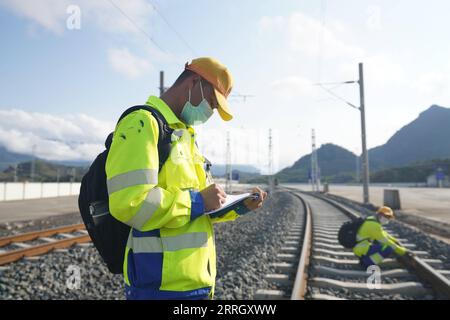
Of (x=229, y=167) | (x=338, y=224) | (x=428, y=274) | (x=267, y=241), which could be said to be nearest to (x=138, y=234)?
(x=428, y=274)

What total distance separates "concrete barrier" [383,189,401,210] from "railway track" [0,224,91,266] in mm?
15556

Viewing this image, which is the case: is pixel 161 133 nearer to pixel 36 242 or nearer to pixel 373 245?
pixel 373 245

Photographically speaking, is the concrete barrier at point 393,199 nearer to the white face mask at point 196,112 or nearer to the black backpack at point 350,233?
the black backpack at point 350,233

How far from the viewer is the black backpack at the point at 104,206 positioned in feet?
5.51

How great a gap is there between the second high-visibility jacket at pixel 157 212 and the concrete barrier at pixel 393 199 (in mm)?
18457

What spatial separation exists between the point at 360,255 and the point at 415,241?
11.0 ft

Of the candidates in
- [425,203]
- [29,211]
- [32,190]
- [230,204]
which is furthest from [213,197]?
[32,190]

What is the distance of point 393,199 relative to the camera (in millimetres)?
18031

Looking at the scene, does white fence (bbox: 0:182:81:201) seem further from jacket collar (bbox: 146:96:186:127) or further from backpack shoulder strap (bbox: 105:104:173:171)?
backpack shoulder strap (bbox: 105:104:173:171)

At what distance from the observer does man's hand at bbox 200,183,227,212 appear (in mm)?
1649

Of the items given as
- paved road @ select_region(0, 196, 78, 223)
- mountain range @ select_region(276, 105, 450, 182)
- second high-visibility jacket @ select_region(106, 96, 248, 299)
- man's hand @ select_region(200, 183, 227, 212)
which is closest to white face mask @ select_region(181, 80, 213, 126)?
second high-visibility jacket @ select_region(106, 96, 248, 299)

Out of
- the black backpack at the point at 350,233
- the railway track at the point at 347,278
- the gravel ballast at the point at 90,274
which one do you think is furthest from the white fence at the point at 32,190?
the black backpack at the point at 350,233

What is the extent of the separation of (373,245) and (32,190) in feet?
86.9
